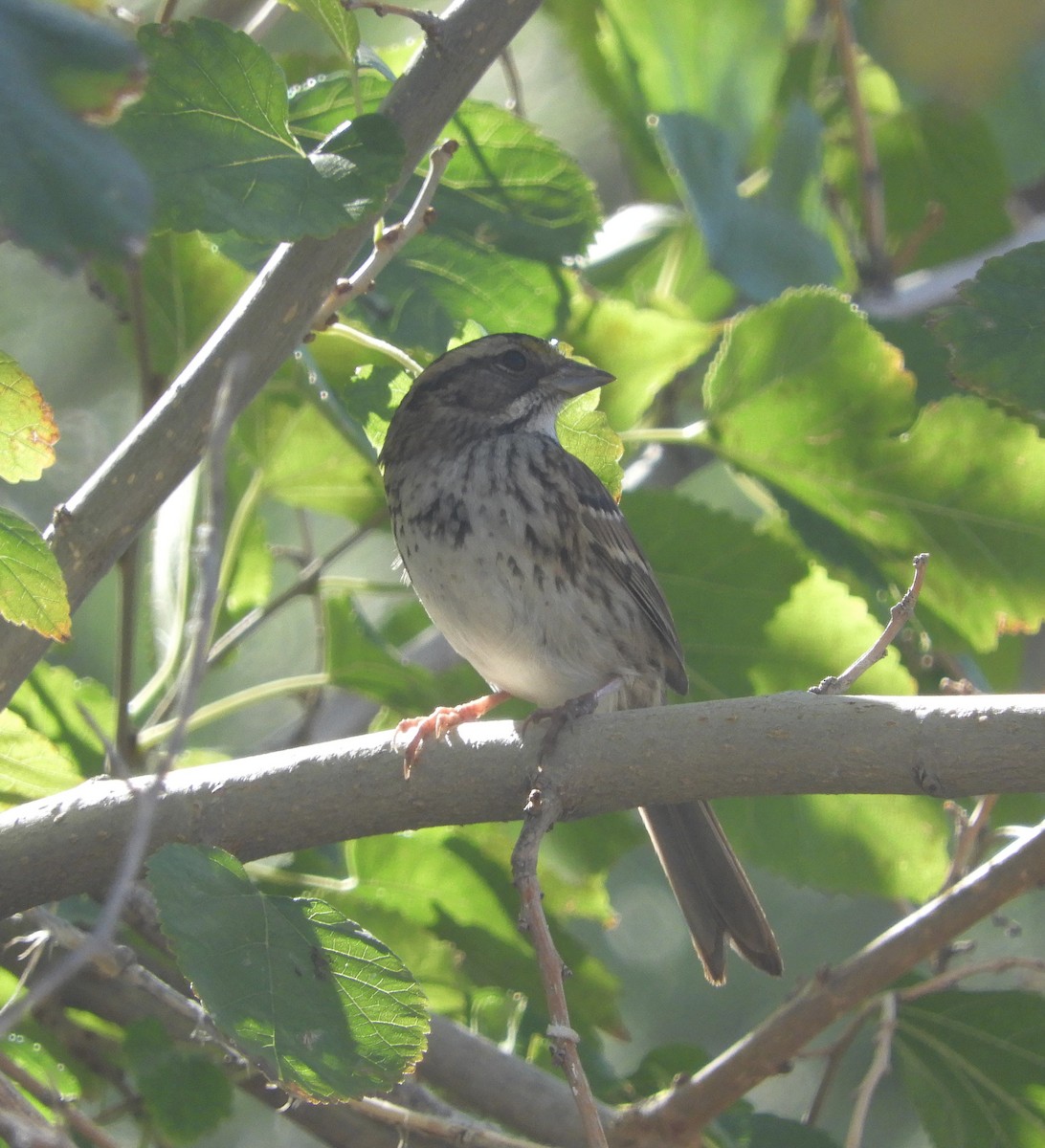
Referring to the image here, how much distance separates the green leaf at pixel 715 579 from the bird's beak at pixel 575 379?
0.25 meters

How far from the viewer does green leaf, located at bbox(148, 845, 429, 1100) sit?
1868 mm

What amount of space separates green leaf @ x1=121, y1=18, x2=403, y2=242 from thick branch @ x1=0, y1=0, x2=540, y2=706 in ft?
0.49

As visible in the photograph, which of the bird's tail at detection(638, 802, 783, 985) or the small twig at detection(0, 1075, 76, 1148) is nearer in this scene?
the small twig at detection(0, 1075, 76, 1148)

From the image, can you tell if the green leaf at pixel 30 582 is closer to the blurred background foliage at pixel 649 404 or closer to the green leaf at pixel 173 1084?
the blurred background foliage at pixel 649 404

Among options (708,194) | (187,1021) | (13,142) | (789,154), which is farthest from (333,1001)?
(789,154)

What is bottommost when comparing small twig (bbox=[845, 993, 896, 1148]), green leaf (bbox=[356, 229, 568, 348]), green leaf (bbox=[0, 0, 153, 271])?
small twig (bbox=[845, 993, 896, 1148])

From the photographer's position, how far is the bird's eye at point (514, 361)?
11.2 feet

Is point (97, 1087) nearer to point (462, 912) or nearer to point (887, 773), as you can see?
point (462, 912)

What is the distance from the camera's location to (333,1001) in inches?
79.0

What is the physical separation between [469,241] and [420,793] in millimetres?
1138

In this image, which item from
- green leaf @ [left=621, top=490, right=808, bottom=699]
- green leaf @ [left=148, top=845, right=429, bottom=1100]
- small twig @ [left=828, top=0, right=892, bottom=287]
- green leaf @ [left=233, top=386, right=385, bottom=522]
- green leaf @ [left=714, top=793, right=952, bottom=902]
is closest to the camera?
green leaf @ [left=148, top=845, right=429, bottom=1100]

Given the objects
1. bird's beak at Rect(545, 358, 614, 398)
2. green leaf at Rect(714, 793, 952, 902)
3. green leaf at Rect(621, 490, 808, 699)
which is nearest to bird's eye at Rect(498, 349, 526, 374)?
bird's beak at Rect(545, 358, 614, 398)

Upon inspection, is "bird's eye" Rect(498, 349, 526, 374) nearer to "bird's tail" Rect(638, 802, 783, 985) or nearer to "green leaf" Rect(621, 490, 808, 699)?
"green leaf" Rect(621, 490, 808, 699)

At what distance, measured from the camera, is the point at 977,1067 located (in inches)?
108
